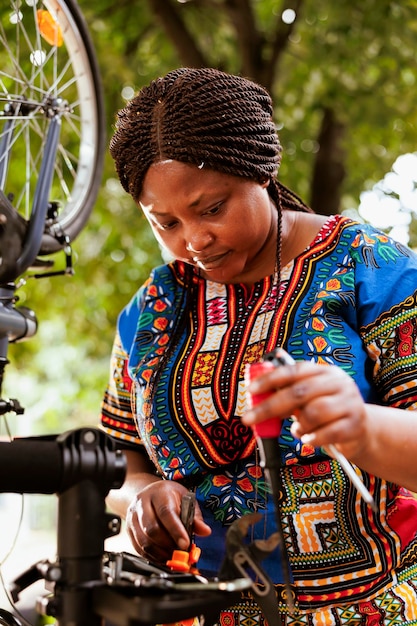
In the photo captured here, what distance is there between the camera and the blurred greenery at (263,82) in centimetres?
396

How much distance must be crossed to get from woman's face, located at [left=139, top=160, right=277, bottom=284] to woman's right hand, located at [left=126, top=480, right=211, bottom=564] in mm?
391

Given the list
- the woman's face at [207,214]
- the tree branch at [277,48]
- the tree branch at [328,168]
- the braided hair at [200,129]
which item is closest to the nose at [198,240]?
the woman's face at [207,214]

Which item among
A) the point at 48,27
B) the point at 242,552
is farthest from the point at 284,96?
the point at 242,552

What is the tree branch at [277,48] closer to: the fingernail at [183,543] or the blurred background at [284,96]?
the blurred background at [284,96]

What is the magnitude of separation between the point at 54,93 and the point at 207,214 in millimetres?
689

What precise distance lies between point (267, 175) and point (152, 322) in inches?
14.4

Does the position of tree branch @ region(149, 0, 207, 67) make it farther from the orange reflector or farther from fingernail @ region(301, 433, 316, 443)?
fingernail @ region(301, 433, 316, 443)

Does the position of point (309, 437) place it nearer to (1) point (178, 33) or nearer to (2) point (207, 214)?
(2) point (207, 214)

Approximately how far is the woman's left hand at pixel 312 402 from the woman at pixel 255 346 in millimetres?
339

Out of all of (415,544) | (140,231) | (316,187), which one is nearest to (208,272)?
(415,544)

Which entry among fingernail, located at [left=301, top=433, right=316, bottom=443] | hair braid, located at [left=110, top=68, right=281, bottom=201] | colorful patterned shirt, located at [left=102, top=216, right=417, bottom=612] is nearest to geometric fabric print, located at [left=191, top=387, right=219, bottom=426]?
colorful patterned shirt, located at [left=102, top=216, right=417, bottom=612]

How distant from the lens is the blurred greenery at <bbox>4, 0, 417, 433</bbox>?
396 centimetres

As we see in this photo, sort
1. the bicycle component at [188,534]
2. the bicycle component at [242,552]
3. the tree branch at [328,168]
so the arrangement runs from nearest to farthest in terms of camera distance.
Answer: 1. the bicycle component at [242,552]
2. the bicycle component at [188,534]
3. the tree branch at [328,168]

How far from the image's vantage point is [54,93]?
1.86m
